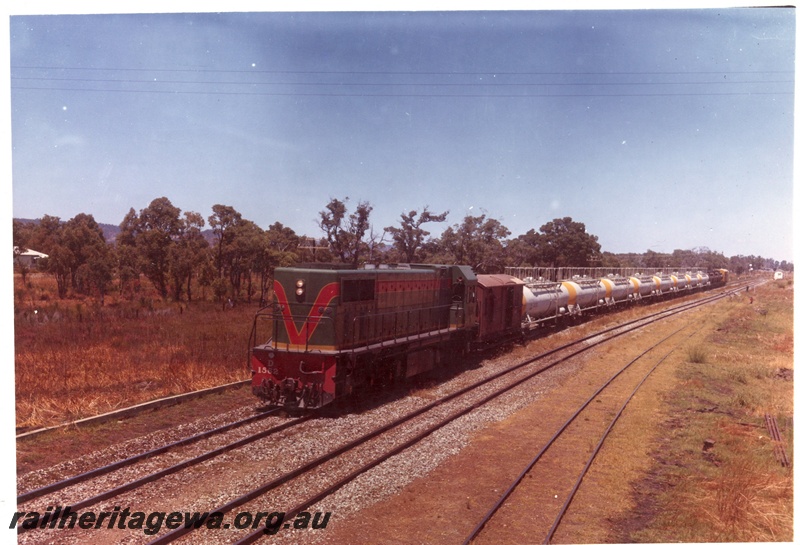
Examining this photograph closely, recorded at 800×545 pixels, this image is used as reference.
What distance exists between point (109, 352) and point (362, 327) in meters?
10.6

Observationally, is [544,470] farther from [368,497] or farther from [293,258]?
[293,258]

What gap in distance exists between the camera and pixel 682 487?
28.7 feet

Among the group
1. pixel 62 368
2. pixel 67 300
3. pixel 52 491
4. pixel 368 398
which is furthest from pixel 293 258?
pixel 52 491

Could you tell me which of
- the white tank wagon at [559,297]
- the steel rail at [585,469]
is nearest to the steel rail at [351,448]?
the steel rail at [585,469]

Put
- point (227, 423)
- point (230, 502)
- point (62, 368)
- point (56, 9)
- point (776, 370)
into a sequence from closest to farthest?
point (230, 502)
point (56, 9)
point (227, 423)
point (62, 368)
point (776, 370)

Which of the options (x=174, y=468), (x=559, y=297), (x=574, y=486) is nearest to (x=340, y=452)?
(x=174, y=468)

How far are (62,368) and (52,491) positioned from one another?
30.6ft

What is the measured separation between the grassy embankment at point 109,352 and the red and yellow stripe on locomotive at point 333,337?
11.3 ft

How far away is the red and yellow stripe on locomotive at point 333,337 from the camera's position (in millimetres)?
11867

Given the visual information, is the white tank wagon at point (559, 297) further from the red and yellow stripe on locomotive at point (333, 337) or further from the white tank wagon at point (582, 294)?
the red and yellow stripe on locomotive at point (333, 337)

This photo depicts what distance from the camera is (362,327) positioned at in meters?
13.1

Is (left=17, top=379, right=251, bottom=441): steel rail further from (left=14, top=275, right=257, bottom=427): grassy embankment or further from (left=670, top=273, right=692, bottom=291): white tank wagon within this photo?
(left=670, top=273, right=692, bottom=291): white tank wagon

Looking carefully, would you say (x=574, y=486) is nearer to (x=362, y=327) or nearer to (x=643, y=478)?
(x=643, y=478)

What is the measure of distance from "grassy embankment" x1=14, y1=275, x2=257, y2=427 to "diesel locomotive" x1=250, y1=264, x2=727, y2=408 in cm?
214
